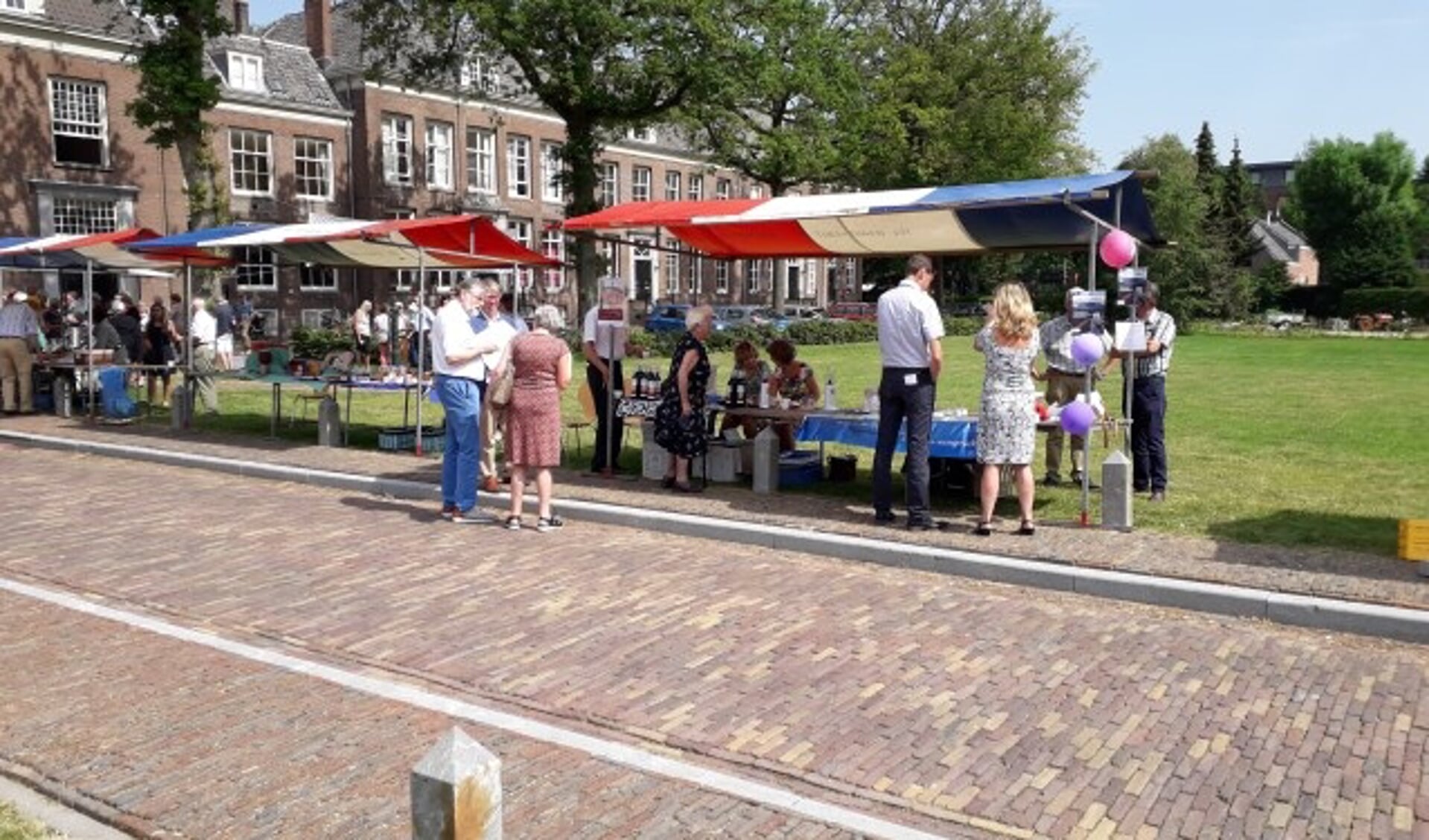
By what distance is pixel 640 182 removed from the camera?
196ft

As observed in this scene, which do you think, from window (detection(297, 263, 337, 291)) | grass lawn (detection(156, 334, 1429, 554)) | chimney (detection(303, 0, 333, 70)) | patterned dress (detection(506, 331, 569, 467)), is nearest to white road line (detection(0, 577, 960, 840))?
patterned dress (detection(506, 331, 569, 467))

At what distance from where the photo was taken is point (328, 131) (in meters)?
43.8

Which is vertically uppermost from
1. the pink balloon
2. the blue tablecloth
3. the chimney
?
the chimney

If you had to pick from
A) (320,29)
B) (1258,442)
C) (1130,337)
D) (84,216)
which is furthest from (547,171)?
(1130,337)

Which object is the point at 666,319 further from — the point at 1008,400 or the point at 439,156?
the point at 1008,400

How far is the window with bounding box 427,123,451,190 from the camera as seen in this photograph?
1870 inches

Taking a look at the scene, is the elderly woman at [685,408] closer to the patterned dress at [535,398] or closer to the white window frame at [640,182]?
the patterned dress at [535,398]

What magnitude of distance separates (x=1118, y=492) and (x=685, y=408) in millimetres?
3816

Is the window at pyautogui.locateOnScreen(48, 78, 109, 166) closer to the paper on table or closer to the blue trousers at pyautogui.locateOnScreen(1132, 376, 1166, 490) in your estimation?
the blue trousers at pyautogui.locateOnScreen(1132, 376, 1166, 490)

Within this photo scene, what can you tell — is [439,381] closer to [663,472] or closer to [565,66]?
[663,472]

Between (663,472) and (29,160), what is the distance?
104ft

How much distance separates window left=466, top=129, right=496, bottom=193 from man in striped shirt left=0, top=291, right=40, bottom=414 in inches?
1290

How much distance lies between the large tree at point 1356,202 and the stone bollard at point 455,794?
3265 inches

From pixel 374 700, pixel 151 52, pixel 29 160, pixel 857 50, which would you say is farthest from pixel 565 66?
pixel 374 700
